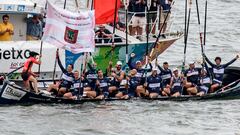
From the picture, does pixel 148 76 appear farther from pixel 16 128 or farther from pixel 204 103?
pixel 16 128

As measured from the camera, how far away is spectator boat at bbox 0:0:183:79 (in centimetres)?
3781

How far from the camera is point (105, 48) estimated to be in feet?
130

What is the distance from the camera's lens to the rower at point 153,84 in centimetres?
3634

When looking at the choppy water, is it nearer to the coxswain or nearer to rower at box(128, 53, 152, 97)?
rower at box(128, 53, 152, 97)

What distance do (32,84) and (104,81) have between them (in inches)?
104

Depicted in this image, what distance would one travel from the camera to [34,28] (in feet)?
129

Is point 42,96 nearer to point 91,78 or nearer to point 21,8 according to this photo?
point 91,78

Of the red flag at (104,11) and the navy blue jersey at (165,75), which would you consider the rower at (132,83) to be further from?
the red flag at (104,11)

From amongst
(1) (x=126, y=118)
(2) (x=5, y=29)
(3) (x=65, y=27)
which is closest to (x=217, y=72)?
(1) (x=126, y=118)

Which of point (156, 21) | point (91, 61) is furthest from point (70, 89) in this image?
point (156, 21)

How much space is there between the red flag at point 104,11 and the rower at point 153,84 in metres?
3.58

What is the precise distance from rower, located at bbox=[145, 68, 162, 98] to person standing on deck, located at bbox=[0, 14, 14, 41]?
19.1 ft

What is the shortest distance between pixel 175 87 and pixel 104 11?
4413 millimetres

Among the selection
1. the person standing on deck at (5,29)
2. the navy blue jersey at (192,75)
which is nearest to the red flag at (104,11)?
the person standing on deck at (5,29)
